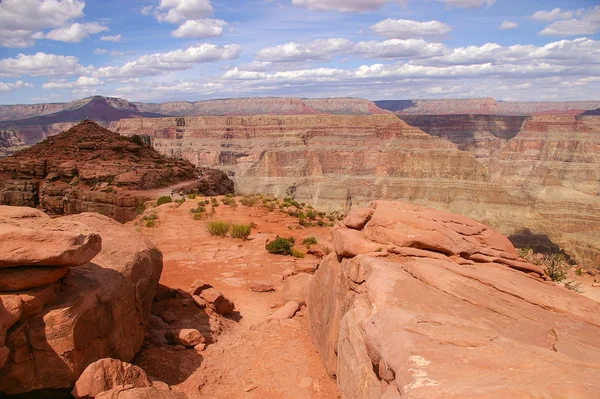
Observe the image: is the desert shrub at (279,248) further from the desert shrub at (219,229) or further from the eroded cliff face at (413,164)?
the eroded cliff face at (413,164)

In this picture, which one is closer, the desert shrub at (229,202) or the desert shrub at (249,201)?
the desert shrub at (229,202)

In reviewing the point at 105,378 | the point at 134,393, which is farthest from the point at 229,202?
the point at 134,393

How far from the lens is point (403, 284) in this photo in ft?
18.9

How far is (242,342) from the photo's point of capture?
7.80 metres

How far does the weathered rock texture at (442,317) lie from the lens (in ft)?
11.3

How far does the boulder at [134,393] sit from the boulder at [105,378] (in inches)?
8.6

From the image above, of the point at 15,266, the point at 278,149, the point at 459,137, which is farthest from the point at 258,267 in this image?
the point at 459,137

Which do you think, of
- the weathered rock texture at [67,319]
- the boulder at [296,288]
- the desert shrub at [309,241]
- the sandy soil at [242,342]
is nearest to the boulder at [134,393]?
the weathered rock texture at [67,319]

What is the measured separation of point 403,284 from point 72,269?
453cm

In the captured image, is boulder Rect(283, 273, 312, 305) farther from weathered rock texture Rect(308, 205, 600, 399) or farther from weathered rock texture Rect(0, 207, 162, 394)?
weathered rock texture Rect(0, 207, 162, 394)

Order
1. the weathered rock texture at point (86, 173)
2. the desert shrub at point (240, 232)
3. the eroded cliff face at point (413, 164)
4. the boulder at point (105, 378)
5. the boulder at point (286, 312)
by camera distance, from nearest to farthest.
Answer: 1. the boulder at point (105, 378)
2. the boulder at point (286, 312)
3. the desert shrub at point (240, 232)
4. the weathered rock texture at point (86, 173)
5. the eroded cliff face at point (413, 164)

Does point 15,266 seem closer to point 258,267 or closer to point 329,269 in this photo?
point 329,269

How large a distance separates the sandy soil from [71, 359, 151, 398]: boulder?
0.98 meters

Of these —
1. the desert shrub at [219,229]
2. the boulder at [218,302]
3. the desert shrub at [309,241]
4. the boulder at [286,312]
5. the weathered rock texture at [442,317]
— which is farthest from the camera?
the desert shrub at [219,229]
